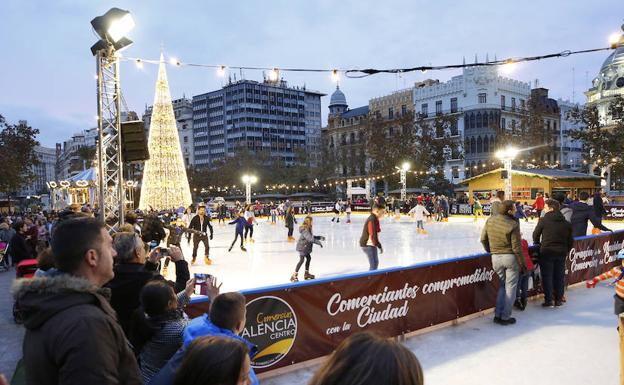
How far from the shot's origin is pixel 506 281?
609cm

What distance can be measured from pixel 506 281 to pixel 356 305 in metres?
2.37

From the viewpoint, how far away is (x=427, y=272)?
5.79 metres

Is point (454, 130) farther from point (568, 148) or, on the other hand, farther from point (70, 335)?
point (70, 335)

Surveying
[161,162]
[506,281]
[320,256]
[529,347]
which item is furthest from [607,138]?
[529,347]

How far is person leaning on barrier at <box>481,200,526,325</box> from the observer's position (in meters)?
5.90

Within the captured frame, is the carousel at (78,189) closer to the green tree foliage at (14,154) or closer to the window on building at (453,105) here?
the green tree foliage at (14,154)

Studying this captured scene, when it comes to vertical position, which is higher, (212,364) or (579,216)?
(212,364)

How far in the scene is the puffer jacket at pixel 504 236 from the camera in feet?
19.3

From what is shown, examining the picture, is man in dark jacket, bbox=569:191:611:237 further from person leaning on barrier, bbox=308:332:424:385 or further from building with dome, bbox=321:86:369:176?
building with dome, bbox=321:86:369:176

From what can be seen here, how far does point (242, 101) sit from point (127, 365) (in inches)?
3965

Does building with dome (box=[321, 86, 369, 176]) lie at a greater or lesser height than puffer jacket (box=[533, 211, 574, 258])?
greater

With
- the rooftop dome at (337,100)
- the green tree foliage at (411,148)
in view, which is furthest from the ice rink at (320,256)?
the rooftop dome at (337,100)

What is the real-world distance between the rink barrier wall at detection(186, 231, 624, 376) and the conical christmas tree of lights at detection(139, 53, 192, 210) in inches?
738

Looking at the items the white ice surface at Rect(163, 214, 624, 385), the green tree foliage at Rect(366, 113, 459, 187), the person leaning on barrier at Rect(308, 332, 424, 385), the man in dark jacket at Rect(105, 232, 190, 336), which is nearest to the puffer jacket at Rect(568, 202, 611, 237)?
the white ice surface at Rect(163, 214, 624, 385)
